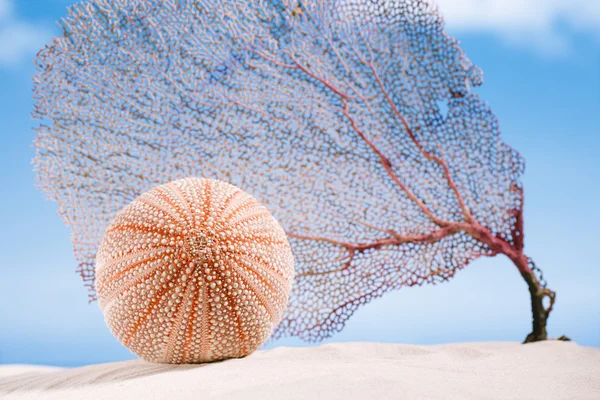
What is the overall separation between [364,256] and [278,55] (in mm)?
1522

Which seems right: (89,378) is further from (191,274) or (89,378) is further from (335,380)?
(335,380)

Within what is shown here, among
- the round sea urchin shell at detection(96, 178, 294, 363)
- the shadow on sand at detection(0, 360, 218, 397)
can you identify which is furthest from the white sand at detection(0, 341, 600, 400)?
the round sea urchin shell at detection(96, 178, 294, 363)

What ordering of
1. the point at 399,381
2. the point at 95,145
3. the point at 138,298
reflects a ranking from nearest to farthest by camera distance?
the point at 399,381, the point at 138,298, the point at 95,145

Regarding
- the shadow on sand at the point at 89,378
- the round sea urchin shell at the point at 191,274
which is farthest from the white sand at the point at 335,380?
the round sea urchin shell at the point at 191,274

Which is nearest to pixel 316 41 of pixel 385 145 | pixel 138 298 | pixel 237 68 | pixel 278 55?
pixel 278 55

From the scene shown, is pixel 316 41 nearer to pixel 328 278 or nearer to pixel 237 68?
pixel 237 68

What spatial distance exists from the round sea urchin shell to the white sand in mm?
130

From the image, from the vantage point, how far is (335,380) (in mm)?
1536

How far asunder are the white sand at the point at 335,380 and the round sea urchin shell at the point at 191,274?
0.13 meters

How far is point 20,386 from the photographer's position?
234 cm

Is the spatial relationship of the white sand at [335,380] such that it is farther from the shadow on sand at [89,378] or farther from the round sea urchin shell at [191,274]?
the round sea urchin shell at [191,274]

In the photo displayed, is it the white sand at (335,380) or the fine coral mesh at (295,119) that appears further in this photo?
the fine coral mesh at (295,119)

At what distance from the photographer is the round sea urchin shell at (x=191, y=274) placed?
6.36ft

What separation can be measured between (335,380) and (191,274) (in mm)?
709
